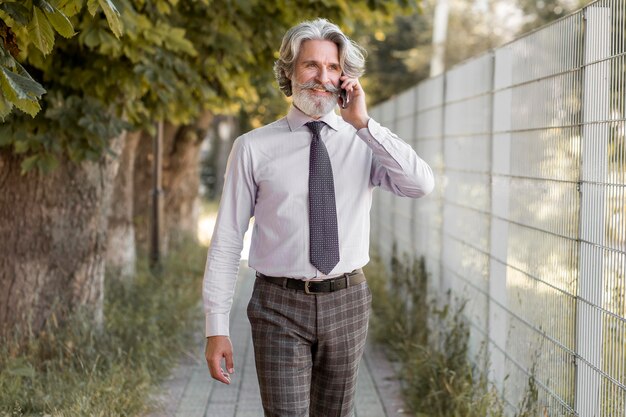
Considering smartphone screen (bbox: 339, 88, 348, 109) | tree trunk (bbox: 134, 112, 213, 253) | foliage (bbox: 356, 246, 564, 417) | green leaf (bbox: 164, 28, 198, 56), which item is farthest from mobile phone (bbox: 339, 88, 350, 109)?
tree trunk (bbox: 134, 112, 213, 253)

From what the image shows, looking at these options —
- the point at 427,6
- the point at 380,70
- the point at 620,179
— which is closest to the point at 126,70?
the point at 620,179

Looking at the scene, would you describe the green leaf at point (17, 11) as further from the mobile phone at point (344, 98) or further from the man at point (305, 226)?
the mobile phone at point (344, 98)

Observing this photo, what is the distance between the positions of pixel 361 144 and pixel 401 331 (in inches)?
156

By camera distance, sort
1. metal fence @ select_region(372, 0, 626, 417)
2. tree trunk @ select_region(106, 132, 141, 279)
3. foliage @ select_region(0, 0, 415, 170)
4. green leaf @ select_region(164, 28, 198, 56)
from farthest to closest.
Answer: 1. tree trunk @ select_region(106, 132, 141, 279)
2. green leaf @ select_region(164, 28, 198, 56)
3. foliage @ select_region(0, 0, 415, 170)
4. metal fence @ select_region(372, 0, 626, 417)

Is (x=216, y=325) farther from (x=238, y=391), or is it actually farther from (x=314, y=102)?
(x=238, y=391)

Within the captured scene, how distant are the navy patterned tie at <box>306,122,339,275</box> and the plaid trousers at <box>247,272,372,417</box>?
0.46 feet

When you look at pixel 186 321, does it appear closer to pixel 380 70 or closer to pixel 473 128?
pixel 473 128

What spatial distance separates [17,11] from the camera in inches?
152

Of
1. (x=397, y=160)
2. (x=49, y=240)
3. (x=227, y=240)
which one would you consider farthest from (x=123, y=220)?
(x=397, y=160)

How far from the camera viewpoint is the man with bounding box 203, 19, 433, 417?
12.3 ft

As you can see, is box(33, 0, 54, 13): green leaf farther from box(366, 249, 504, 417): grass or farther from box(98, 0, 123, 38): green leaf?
box(366, 249, 504, 417): grass

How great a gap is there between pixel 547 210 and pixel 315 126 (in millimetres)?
1532

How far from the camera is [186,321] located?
8617 mm

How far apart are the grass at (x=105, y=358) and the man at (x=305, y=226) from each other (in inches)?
66.2
